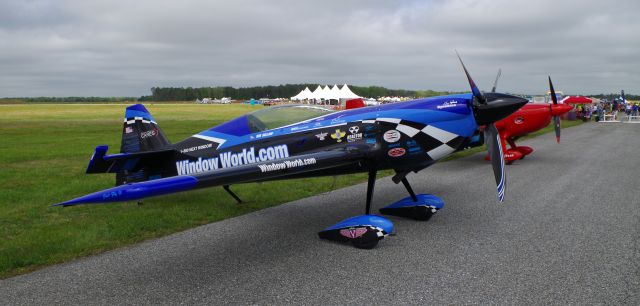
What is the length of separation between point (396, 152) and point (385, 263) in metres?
1.70

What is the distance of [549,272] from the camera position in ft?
15.3

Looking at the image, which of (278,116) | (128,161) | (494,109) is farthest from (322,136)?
(128,161)

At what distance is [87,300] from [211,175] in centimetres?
173

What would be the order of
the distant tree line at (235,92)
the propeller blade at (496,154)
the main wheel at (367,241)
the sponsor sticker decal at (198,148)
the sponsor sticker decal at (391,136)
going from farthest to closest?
the distant tree line at (235,92)
the sponsor sticker decal at (198,148)
the sponsor sticker decal at (391,136)
the propeller blade at (496,154)
the main wheel at (367,241)

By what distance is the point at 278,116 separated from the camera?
6836mm

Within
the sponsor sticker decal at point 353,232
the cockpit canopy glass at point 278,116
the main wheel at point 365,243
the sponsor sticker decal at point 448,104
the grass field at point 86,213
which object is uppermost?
the sponsor sticker decal at point 448,104

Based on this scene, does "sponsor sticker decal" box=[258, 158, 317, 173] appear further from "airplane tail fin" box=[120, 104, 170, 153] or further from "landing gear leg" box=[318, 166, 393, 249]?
"airplane tail fin" box=[120, 104, 170, 153]

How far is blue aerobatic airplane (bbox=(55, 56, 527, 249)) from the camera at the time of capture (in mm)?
5758

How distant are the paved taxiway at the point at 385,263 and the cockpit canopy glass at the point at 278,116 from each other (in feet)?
5.29

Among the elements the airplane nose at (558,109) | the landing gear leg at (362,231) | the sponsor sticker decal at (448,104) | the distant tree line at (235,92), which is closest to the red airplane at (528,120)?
the airplane nose at (558,109)

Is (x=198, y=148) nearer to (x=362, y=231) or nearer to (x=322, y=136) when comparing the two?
(x=322, y=136)

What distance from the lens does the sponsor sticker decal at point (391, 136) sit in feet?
19.8

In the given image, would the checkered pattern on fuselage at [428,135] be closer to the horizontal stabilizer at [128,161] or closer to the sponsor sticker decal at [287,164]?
the sponsor sticker decal at [287,164]

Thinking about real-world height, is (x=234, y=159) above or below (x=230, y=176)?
below
